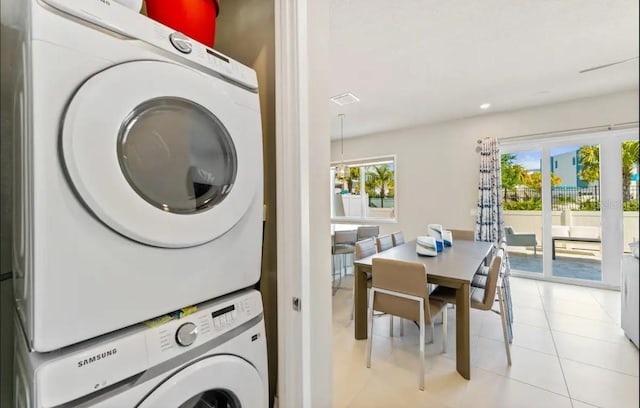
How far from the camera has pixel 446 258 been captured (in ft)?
7.91

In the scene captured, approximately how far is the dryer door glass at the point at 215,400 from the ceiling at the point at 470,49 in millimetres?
1930

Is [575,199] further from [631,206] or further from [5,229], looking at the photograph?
[5,229]

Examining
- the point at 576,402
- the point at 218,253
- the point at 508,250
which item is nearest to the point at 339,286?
the point at 508,250

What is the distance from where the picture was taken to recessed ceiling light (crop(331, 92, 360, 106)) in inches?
129

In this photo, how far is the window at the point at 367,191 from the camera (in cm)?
520

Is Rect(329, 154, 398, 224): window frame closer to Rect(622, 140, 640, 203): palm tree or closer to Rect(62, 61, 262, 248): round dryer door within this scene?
Rect(62, 61, 262, 248): round dryer door

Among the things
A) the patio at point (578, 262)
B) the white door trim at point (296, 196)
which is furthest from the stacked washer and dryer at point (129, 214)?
the patio at point (578, 262)

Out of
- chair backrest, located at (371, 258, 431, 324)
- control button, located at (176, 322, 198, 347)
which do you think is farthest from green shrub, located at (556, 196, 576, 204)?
control button, located at (176, 322, 198, 347)

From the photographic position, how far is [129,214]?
0.67 m

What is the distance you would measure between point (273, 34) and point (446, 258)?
7.11 ft

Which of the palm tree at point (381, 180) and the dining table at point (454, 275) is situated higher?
the palm tree at point (381, 180)

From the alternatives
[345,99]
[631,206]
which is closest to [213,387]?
[631,206]

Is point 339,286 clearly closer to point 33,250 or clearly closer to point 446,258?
point 446,258

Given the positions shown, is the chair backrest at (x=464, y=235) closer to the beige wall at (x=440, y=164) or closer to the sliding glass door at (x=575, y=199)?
the beige wall at (x=440, y=164)
